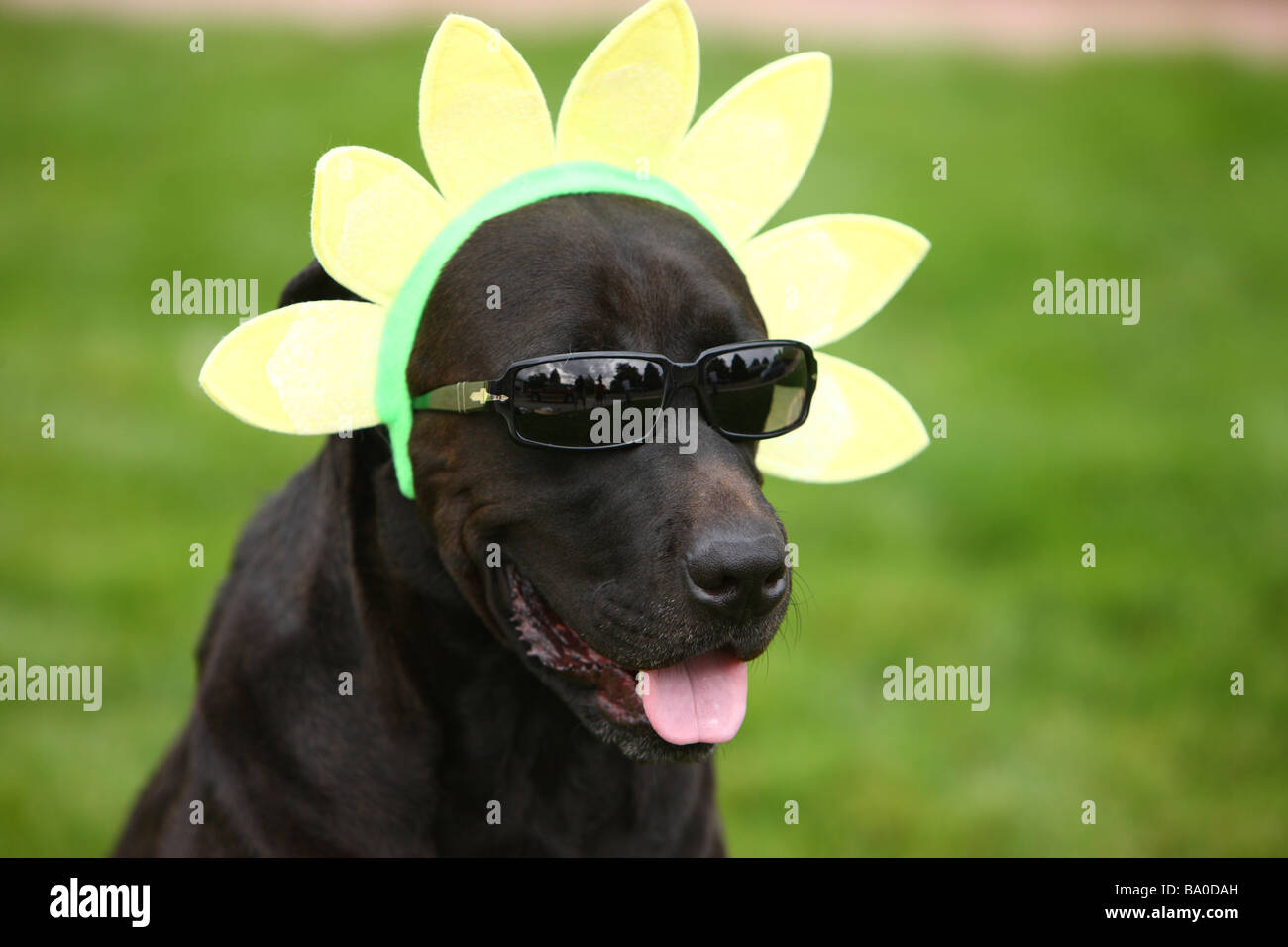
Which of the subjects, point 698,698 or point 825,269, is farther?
point 825,269

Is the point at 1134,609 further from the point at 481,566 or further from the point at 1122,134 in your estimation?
the point at 1122,134

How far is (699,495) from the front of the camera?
223cm

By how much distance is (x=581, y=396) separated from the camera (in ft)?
7.40

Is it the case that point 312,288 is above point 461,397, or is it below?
above

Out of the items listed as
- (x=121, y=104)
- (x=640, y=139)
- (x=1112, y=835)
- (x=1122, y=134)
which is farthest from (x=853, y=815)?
(x=121, y=104)

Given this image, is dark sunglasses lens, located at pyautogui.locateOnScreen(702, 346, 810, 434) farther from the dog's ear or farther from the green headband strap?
the dog's ear

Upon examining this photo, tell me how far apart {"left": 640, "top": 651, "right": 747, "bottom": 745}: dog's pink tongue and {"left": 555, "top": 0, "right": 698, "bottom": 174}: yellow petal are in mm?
987

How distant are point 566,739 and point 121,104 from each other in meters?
8.08

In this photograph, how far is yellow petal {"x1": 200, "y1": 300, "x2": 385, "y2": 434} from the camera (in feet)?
7.71

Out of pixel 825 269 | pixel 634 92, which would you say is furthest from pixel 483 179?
pixel 825 269

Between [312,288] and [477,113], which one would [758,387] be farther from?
[312,288]

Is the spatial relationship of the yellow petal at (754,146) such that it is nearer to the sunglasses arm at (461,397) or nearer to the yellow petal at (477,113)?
the yellow petal at (477,113)

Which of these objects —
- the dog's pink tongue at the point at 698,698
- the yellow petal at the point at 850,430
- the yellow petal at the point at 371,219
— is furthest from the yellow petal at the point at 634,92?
the dog's pink tongue at the point at 698,698

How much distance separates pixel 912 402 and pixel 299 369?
4.75 metres
